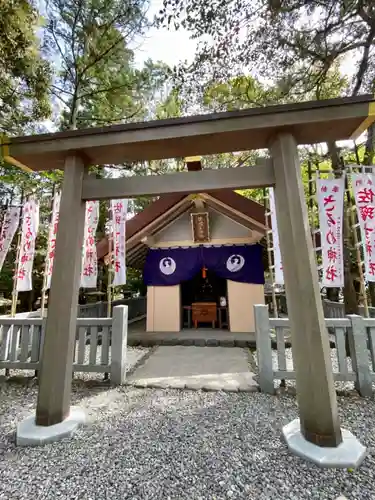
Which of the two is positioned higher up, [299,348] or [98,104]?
[98,104]

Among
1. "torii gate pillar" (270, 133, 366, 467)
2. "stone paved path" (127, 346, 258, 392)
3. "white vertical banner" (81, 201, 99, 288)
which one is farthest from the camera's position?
"white vertical banner" (81, 201, 99, 288)

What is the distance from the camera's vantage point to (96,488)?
6.48ft

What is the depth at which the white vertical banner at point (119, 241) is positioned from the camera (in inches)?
244

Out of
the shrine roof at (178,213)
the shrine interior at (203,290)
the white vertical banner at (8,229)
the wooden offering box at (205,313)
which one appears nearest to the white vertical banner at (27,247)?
the white vertical banner at (8,229)

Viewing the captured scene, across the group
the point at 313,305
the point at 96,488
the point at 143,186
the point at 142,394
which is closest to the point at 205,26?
the point at 143,186

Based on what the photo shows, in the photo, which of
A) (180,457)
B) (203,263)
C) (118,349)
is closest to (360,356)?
(180,457)

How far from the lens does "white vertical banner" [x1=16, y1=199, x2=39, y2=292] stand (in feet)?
18.3

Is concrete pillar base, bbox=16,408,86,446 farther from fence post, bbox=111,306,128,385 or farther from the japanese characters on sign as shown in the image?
the japanese characters on sign

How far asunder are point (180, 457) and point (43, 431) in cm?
147

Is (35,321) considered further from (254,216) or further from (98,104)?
(98,104)

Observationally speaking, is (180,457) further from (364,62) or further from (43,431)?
(364,62)

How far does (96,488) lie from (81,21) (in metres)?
14.3

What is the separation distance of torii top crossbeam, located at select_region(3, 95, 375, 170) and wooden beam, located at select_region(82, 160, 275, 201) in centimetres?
40

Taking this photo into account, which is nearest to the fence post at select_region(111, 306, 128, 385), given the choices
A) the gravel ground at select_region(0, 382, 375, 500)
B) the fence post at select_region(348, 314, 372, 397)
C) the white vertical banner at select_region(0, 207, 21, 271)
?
the gravel ground at select_region(0, 382, 375, 500)
